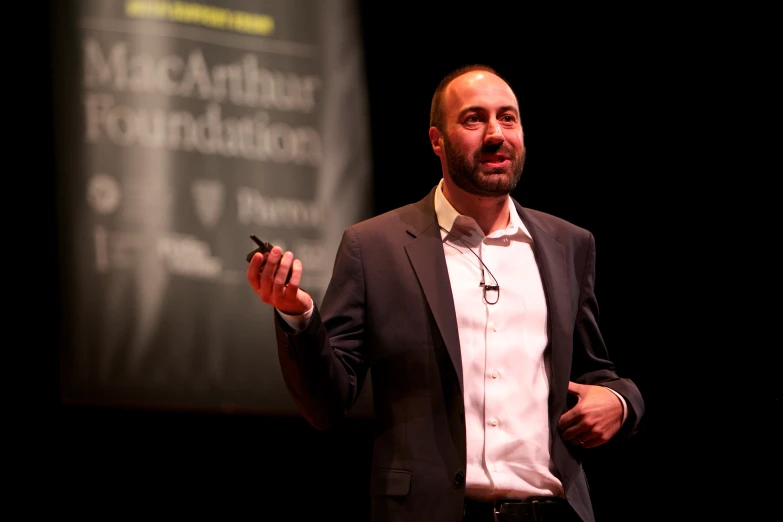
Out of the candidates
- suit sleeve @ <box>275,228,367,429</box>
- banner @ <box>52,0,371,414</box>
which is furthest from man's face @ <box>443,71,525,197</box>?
banner @ <box>52,0,371,414</box>

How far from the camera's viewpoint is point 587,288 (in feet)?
7.27

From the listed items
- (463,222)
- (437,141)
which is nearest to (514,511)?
(463,222)

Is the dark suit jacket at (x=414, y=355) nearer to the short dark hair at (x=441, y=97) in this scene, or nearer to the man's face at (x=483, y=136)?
the man's face at (x=483, y=136)

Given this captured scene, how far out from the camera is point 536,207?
3998 millimetres

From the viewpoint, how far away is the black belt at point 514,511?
1.87 m

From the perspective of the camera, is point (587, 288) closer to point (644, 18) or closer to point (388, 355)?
point (388, 355)

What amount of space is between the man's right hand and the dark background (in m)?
1.70

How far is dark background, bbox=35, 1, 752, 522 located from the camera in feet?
11.0

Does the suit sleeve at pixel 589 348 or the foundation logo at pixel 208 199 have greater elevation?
the foundation logo at pixel 208 199

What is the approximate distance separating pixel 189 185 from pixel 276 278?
1783 millimetres

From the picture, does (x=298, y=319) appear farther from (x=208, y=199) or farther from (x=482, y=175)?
(x=208, y=199)

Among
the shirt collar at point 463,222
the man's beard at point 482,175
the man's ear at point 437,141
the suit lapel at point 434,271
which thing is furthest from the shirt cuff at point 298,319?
the man's ear at point 437,141

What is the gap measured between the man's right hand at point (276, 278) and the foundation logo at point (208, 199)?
1702 mm

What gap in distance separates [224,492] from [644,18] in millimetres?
2657
